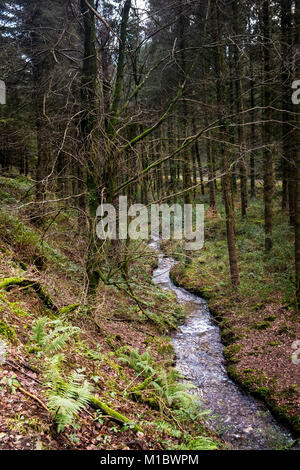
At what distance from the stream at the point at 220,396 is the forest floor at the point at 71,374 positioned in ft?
1.51

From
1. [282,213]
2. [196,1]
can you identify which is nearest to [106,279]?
[196,1]

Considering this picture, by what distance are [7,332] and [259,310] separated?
8.18 meters

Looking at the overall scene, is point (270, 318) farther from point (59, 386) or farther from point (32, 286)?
point (59, 386)

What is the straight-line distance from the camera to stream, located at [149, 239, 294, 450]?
553 cm

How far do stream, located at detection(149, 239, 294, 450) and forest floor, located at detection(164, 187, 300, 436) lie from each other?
0.26m

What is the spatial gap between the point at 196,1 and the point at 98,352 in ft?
25.1

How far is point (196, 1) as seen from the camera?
616 cm

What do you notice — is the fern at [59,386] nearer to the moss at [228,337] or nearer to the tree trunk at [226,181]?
the moss at [228,337]

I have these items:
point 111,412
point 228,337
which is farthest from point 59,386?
point 228,337

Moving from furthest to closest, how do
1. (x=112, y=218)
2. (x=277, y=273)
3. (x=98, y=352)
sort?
(x=277, y=273), (x=112, y=218), (x=98, y=352)

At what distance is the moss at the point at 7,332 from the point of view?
13.9 feet

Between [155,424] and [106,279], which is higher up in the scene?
[106,279]

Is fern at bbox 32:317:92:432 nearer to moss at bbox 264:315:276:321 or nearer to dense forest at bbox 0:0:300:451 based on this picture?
dense forest at bbox 0:0:300:451
